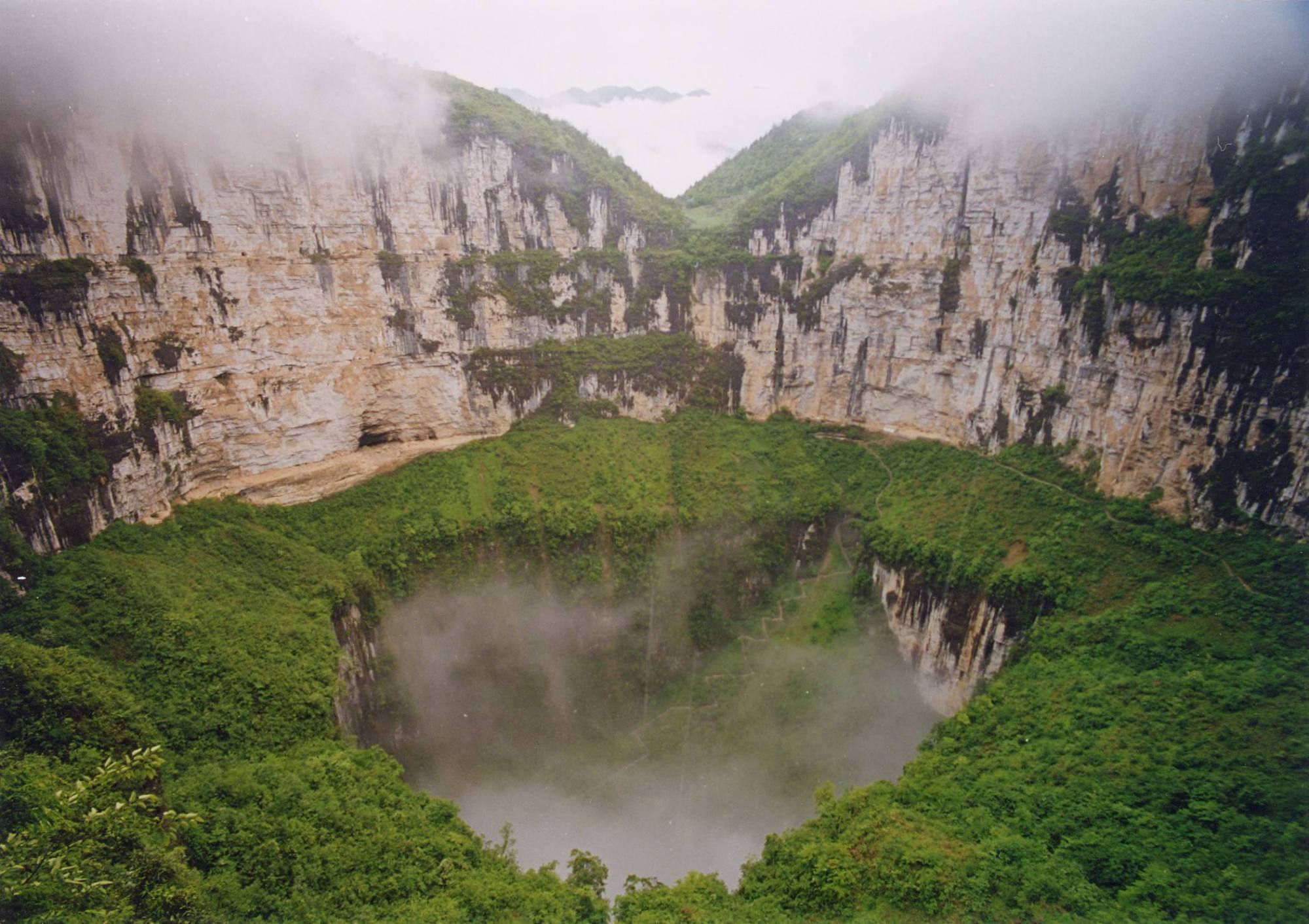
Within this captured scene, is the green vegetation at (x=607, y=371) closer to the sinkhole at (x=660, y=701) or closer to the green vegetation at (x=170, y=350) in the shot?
the sinkhole at (x=660, y=701)

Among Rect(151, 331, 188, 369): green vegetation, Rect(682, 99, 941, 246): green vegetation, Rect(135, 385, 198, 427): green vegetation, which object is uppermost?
Rect(682, 99, 941, 246): green vegetation

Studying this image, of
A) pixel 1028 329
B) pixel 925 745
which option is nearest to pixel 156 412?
pixel 925 745

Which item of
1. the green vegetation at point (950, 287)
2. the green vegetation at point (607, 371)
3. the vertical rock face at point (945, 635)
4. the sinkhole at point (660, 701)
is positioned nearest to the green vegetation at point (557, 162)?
the green vegetation at point (607, 371)

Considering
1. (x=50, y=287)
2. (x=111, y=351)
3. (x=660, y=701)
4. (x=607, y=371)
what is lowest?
(x=660, y=701)

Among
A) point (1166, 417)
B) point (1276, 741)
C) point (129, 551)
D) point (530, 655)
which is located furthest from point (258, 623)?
point (1166, 417)

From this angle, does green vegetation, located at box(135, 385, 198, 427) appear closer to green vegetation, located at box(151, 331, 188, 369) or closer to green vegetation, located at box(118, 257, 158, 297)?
green vegetation, located at box(151, 331, 188, 369)

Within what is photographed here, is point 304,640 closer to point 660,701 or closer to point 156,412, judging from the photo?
point 156,412

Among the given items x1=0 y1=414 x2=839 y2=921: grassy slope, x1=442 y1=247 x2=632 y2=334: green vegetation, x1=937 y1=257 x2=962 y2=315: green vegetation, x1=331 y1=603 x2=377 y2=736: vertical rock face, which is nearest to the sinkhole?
x1=331 y1=603 x2=377 y2=736: vertical rock face
